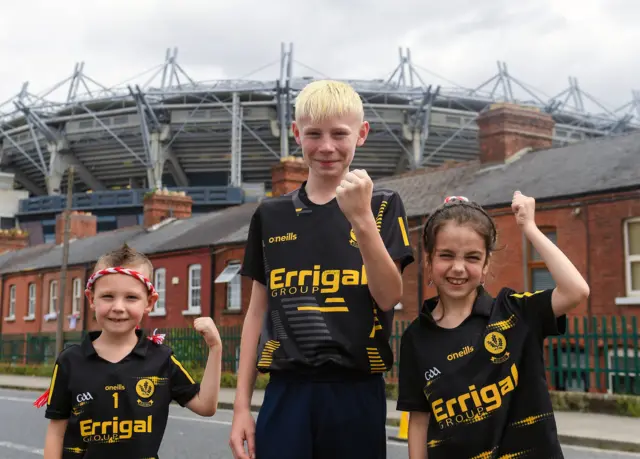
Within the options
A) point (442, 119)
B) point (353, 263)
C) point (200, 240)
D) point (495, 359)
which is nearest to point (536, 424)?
point (495, 359)

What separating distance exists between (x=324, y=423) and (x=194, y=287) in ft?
81.4

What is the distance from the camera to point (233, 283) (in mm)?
25266

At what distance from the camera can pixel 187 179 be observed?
61219 millimetres

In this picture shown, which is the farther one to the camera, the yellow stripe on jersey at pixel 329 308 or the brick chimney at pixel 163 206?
the brick chimney at pixel 163 206

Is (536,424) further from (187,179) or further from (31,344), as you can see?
(187,179)

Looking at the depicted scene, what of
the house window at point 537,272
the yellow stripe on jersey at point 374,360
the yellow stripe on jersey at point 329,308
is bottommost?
the yellow stripe on jersey at point 374,360

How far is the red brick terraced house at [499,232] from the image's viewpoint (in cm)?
1600

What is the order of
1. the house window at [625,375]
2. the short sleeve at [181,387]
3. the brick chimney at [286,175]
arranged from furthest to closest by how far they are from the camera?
the brick chimney at [286,175]
the house window at [625,375]
the short sleeve at [181,387]

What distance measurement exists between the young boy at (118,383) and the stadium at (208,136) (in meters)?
50.0

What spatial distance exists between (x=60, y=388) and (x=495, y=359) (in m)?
1.75

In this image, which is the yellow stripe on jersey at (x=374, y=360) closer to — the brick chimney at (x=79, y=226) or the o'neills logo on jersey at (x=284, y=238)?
the o'neills logo on jersey at (x=284, y=238)

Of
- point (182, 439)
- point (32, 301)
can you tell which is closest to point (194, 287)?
point (32, 301)

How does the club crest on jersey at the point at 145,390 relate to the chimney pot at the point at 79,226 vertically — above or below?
below

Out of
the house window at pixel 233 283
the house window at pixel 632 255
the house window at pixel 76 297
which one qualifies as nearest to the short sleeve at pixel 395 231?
the house window at pixel 632 255
